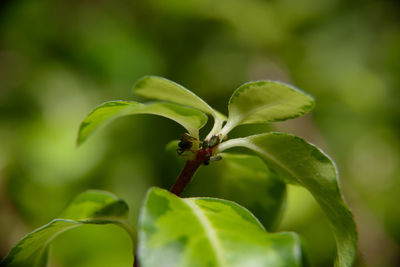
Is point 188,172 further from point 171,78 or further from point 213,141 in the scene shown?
point 171,78

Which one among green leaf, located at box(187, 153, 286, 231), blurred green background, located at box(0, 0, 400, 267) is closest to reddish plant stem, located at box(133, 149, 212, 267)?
green leaf, located at box(187, 153, 286, 231)

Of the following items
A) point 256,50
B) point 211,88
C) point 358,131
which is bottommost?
point 358,131

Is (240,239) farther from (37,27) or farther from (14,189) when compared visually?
(37,27)

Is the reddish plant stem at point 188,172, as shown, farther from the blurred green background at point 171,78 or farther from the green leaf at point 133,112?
the blurred green background at point 171,78

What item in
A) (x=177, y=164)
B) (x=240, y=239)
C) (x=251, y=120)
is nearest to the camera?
(x=240, y=239)

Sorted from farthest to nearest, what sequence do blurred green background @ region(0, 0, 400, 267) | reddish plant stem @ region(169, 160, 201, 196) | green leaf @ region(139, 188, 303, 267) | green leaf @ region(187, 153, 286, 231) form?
blurred green background @ region(0, 0, 400, 267)
green leaf @ region(187, 153, 286, 231)
reddish plant stem @ region(169, 160, 201, 196)
green leaf @ region(139, 188, 303, 267)

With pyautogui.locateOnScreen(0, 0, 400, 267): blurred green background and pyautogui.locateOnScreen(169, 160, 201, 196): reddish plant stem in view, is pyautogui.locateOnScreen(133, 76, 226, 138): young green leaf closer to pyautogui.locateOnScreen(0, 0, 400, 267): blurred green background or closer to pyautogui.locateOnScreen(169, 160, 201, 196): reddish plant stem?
pyautogui.locateOnScreen(169, 160, 201, 196): reddish plant stem

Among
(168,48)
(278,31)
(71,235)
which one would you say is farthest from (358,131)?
(71,235)
